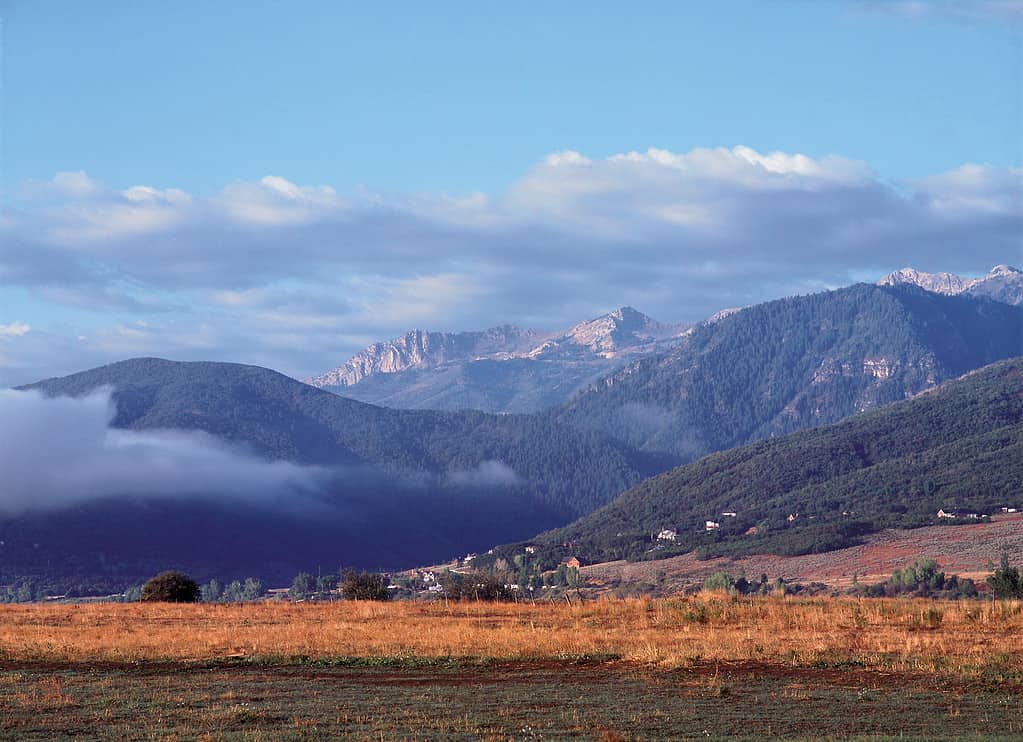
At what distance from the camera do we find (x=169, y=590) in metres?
69.5

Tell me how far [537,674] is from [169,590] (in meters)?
41.4

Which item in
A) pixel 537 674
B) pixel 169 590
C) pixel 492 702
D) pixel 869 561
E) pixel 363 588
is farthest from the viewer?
pixel 869 561

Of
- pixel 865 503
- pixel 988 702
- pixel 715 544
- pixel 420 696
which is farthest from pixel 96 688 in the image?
pixel 865 503

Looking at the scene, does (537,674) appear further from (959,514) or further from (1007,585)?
(959,514)

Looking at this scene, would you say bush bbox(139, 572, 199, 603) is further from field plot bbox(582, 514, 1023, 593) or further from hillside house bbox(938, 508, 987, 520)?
hillside house bbox(938, 508, 987, 520)

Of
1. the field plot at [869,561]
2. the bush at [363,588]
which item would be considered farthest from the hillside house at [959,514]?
the bush at [363,588]

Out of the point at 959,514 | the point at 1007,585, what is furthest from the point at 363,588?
the point at 959,514

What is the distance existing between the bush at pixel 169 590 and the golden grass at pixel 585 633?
13.2 m

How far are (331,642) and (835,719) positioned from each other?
19484 millimetres

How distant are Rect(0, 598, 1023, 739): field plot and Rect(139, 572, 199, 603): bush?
17811 millimetres

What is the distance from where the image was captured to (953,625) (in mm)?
42000

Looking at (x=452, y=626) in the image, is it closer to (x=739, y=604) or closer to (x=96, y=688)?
(x=739, y=604)

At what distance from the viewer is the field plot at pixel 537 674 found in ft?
83.0

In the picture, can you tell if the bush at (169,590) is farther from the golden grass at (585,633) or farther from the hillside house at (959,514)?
the hillside house at (959,514)
